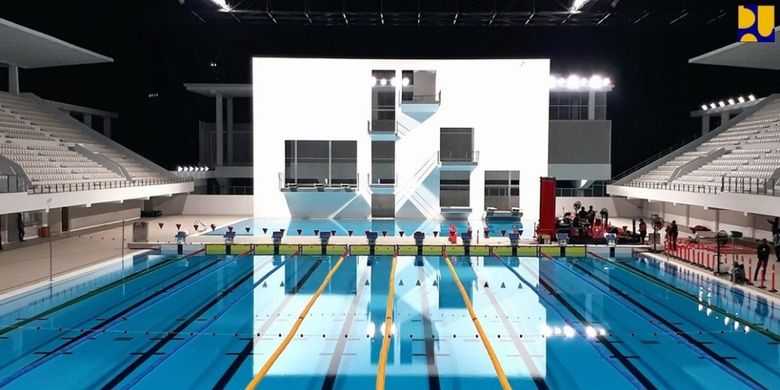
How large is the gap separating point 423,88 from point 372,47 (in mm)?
2949

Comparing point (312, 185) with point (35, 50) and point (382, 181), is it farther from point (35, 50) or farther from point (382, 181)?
point (35, 50)

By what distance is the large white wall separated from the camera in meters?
24.7

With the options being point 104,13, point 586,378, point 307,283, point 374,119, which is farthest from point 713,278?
point 104,13

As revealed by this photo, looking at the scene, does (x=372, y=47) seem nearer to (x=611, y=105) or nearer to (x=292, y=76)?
(x=292, y=76)

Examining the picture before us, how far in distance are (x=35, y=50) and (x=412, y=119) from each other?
44.3 ft

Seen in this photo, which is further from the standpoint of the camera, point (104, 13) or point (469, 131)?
point (469, 131)

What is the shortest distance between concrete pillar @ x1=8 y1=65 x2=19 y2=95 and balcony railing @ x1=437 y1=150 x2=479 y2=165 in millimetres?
16059

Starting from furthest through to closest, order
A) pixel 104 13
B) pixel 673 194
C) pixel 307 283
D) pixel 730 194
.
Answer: pixel 104 13
pixel 673 194
pixel 730 194
pixel 307 283

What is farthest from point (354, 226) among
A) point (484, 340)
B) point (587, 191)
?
point (484, 340)

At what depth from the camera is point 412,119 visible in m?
24.9

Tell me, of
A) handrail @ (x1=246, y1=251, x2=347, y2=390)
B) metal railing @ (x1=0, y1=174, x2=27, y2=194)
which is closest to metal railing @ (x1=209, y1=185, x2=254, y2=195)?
metal railing @ (x1=0, y1=174, x2=27, y2=194)

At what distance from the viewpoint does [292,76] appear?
24766 millimetres

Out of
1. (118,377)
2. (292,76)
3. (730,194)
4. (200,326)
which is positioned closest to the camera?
(118,377)

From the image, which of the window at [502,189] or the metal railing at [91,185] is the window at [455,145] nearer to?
the window at [502,189]
